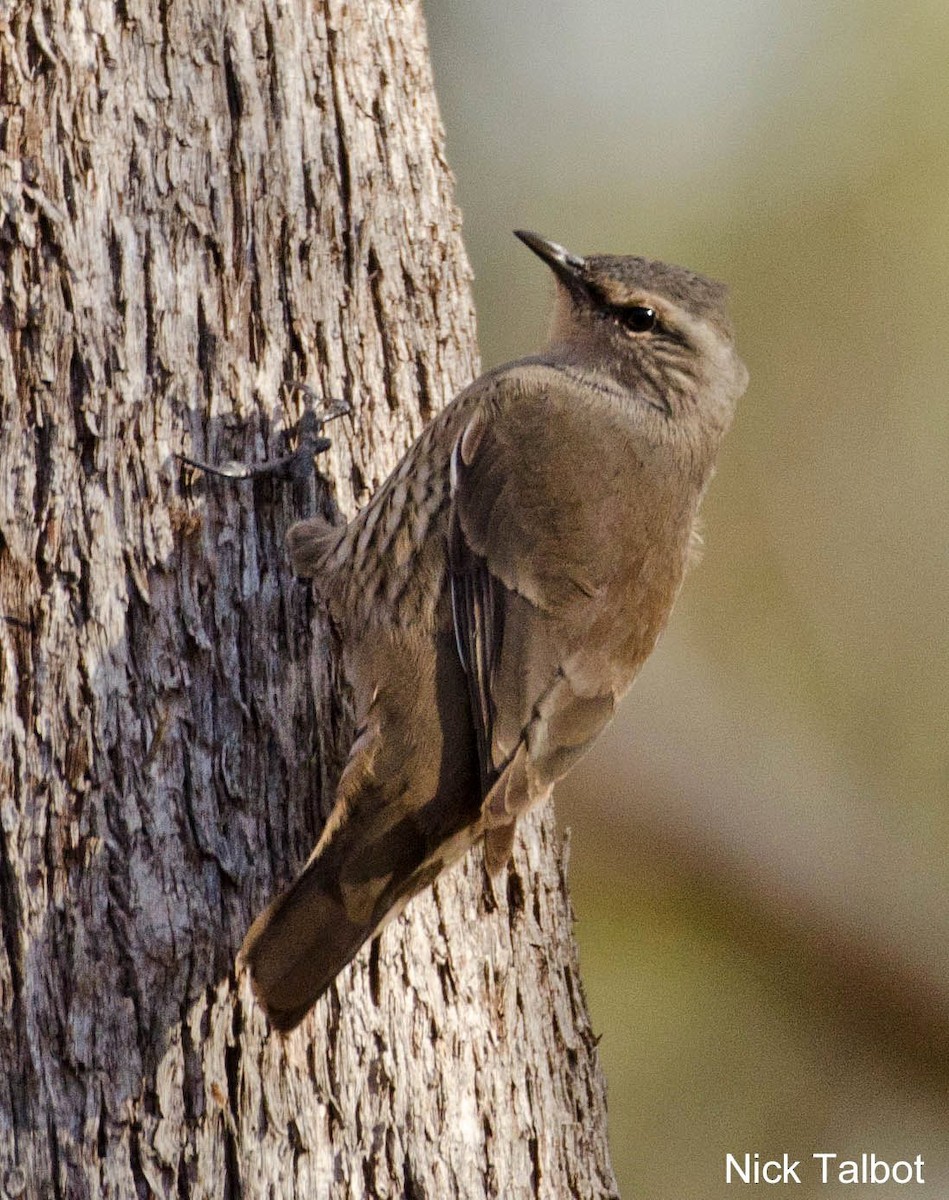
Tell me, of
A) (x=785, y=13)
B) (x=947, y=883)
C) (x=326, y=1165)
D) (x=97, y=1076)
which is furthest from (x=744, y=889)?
(x=785, y=13)

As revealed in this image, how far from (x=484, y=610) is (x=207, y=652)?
1.84ft

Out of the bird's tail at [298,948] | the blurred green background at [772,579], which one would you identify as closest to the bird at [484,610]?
the bird's tail at [298,948]

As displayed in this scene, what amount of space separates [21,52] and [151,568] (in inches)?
37.1

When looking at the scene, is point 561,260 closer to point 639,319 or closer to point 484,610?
point 639,319

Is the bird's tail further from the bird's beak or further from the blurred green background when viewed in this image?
the blurred green background

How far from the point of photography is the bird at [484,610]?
241 cm

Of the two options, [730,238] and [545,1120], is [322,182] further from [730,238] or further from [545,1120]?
[730,238]

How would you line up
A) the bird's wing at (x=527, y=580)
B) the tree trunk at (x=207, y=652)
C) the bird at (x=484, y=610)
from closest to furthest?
the tree trunk at (x=207, y=652)
the bird at (x=484, y=610)
the bird's wing at (x=527, y=580)

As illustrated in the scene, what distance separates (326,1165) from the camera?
2342 millimetres

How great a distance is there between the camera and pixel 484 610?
2.73 m

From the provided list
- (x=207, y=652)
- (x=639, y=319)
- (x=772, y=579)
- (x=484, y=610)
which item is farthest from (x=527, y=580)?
(x=772, y=579)

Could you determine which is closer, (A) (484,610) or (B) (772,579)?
(A) (484,610)

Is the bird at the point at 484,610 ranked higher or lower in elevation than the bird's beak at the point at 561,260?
lower

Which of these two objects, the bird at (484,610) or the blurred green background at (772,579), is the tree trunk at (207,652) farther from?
the blurred green background at (772,579)
